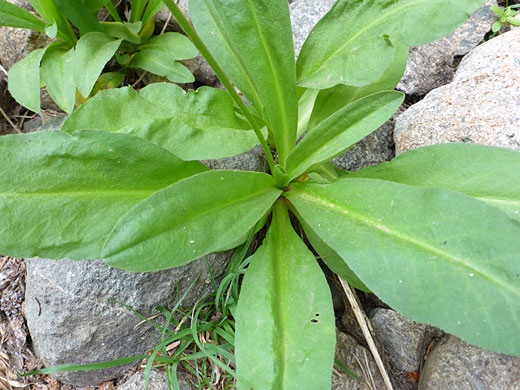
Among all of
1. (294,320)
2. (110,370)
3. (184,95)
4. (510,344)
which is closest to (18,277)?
(110,370)

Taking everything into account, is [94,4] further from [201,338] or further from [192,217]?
[201,338]

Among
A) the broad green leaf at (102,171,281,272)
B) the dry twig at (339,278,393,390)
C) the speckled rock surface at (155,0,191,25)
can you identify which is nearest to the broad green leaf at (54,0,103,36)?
the speckled rock surface at (155,0,191,25)

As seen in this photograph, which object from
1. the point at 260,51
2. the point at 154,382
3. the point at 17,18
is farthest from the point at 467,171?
the point at 17,18

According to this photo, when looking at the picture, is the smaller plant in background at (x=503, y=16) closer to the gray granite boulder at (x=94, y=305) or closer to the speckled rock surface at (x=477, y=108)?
the speckled rock surface at (x=477, y=108)

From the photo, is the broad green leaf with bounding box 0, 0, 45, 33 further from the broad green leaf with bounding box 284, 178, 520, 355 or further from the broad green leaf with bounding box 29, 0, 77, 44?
the broad green leaf with bounding box 284, 178, 520, 355

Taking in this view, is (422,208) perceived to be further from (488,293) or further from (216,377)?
(216,377)

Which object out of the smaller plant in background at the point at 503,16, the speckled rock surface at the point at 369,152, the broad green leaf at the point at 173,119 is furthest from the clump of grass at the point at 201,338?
the smaller plant in background at the point at 503,16
